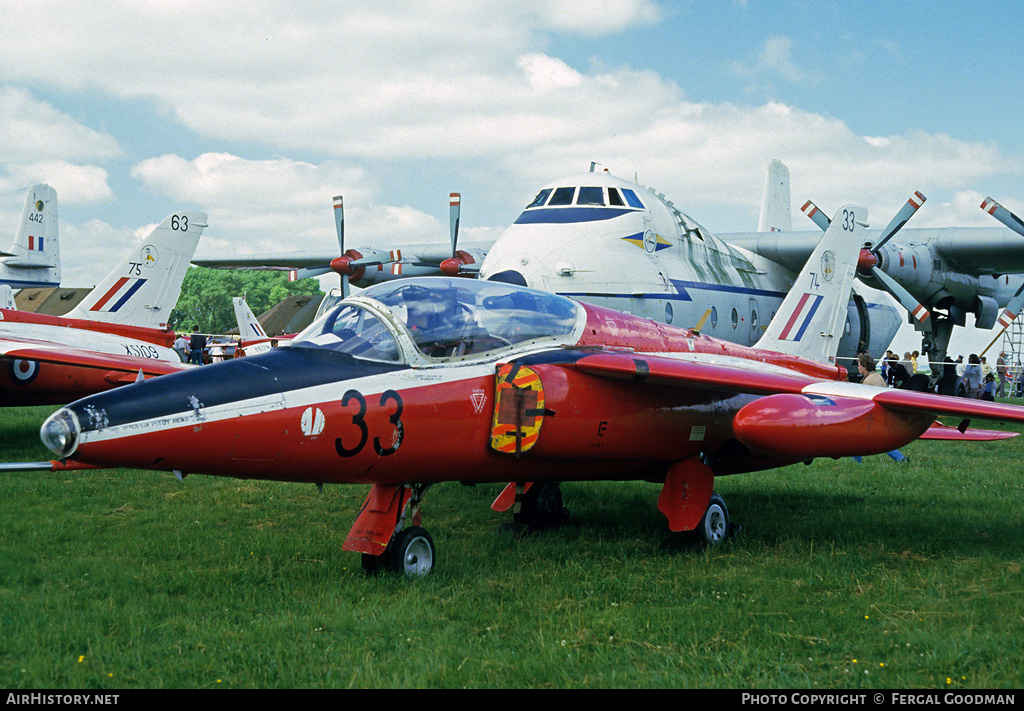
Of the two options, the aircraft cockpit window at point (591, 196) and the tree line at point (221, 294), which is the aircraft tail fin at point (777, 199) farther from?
the tree line at point (221, 294)

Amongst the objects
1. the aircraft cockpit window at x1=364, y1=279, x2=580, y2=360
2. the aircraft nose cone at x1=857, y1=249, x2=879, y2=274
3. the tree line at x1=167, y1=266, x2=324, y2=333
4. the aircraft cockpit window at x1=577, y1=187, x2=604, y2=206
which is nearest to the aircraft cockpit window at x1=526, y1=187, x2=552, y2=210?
the aircraft cockpit window at x1=577, y1=187, x2=604, y2=206

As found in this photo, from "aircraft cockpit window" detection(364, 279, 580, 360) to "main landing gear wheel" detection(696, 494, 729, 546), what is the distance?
2.10 m

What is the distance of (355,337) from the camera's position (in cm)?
591

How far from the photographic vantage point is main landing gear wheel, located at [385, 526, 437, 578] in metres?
6.02

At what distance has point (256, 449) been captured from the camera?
→ 205 inches

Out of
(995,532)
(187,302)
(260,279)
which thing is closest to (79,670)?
(995,532)

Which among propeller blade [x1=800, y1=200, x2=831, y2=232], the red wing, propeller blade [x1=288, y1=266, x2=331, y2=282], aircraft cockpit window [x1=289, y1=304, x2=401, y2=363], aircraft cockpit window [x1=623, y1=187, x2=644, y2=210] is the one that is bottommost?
the red wing

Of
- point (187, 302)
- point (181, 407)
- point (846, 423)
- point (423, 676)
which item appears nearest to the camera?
point (423, 676)

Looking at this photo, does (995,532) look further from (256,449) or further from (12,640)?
(12,640)

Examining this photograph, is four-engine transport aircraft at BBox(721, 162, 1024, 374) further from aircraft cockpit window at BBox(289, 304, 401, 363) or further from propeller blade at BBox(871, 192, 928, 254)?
aircraft cockpit window at BBox(289, 304, 401, 363)

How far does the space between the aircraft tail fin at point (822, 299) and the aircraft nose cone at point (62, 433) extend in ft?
24.9

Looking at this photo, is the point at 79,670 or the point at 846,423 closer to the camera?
the point at 79,670

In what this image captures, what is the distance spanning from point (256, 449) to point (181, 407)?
20.7 inches

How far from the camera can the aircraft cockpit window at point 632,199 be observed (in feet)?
42.5
